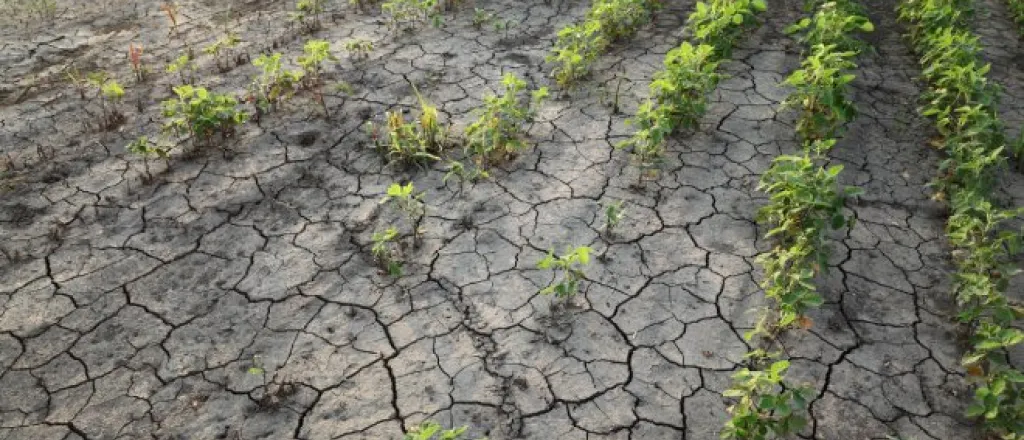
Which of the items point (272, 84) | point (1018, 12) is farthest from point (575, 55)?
point (1018, 12)

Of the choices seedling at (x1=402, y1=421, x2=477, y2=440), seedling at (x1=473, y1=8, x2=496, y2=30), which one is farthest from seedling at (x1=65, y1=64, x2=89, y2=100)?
seedling at (x1=402, y1=421, x2=477, y2=440)

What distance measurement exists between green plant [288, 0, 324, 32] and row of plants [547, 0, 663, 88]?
2.03 metres

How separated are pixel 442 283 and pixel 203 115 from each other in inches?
78.9

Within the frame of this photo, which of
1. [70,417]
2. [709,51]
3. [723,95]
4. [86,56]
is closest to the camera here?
[70,417]

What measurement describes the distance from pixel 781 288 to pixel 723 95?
2.23 m

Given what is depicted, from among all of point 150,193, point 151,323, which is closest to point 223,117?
point 150,193

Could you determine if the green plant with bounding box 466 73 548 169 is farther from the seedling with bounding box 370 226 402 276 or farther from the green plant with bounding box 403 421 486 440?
the green plant with bounding box 403 421 486 440

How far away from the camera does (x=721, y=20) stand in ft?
16.4

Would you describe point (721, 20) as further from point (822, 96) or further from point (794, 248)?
point (794, 248)

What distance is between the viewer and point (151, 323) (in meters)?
3.39

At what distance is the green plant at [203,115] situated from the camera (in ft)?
14.7

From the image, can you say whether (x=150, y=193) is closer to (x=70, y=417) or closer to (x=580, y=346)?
(x=70, y=417)

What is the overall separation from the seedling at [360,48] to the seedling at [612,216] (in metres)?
2.56

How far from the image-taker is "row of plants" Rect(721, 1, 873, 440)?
8.96 ft
